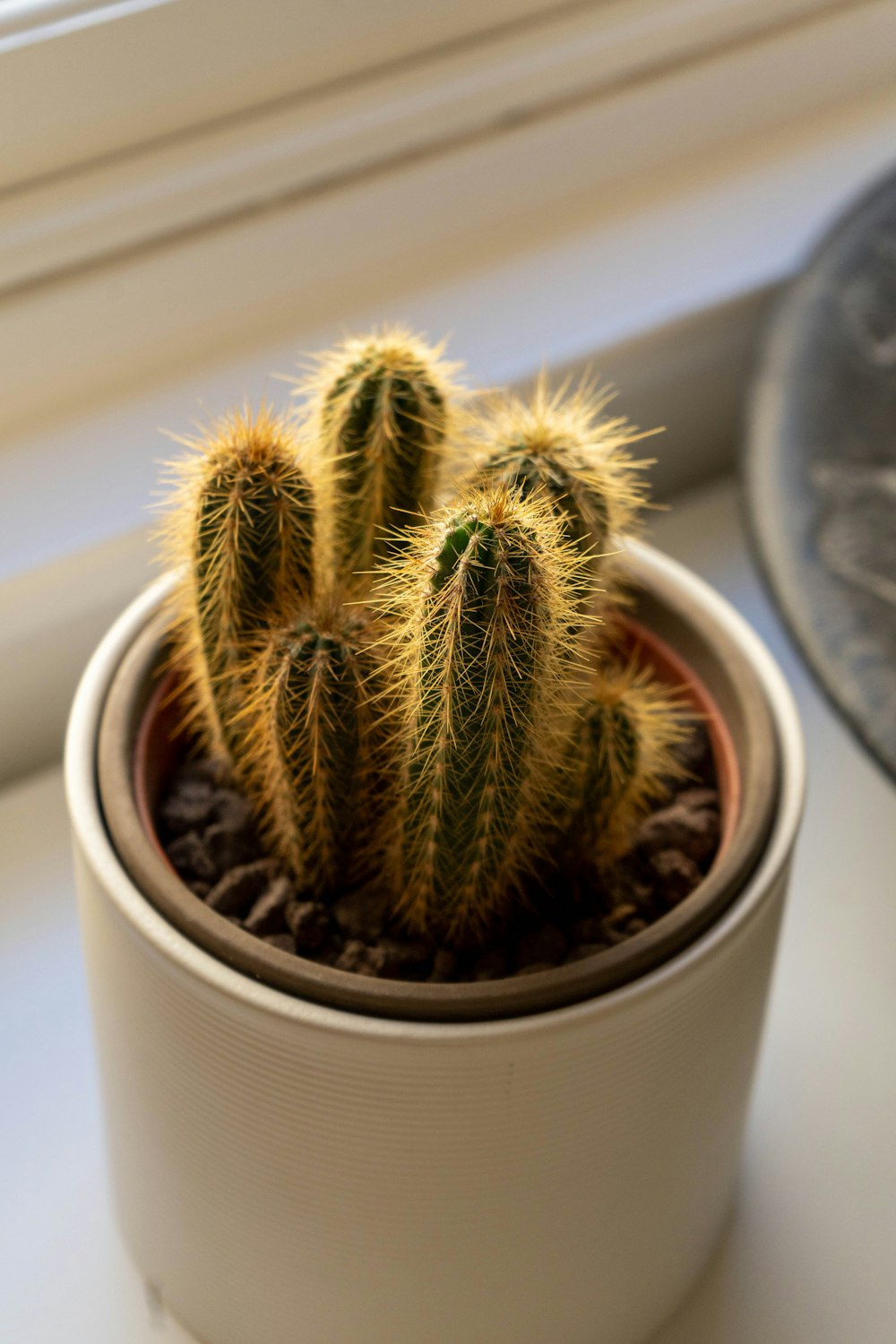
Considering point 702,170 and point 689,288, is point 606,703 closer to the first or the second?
point 689,288

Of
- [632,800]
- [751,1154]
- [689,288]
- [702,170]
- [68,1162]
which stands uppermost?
[702,170]

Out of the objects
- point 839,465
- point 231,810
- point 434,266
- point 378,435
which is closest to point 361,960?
point 231,810

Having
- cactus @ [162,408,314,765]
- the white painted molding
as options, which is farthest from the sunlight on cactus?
the white painted molding

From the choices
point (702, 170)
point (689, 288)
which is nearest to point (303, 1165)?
point (689, 288)

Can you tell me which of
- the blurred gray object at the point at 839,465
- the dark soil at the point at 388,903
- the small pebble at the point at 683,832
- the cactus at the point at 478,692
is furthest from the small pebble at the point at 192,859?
the blurred gray object at the point at 839,465

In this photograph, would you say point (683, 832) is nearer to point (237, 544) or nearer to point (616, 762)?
point (616, 762)

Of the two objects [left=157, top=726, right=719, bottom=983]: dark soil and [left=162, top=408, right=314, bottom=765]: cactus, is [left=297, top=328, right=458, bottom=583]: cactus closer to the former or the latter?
[left=162, top=408, right=314, bottom=765]: cactus

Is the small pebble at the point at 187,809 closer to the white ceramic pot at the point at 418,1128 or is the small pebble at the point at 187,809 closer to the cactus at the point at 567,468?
the white ceramic pot at the point at 418,1128
